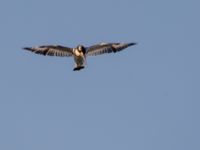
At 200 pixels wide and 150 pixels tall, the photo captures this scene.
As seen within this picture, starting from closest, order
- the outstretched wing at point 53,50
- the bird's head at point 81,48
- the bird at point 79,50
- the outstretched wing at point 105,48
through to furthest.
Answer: the bird at point 79,50 → the bird's head at point 81,48 → the outstretched wing at point 53,50 → the outstretched wing at point 105,48

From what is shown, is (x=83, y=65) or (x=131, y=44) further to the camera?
(x=131, y=44)

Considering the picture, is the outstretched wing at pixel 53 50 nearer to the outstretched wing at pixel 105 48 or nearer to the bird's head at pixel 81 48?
the bird's head at pixel 81 48

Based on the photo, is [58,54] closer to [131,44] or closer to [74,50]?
[74,50]

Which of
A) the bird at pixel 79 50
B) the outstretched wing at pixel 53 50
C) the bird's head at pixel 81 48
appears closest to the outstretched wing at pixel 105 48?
the bird at pixel 79 50

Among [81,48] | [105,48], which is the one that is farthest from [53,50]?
[105,48]

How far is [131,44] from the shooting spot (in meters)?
52.0

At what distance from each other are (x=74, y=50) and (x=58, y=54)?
2296 millimetres

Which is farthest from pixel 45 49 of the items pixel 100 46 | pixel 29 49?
pixel 100 46

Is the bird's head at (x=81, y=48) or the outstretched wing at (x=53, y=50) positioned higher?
the outstretched wing at (x=53, y=50)

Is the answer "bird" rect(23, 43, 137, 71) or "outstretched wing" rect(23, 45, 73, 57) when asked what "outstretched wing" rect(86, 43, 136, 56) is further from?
"outstretched wing" rect(23, 45, 73, 57)

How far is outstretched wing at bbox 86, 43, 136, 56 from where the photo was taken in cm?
5138

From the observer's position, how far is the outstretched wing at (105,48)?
51375mm

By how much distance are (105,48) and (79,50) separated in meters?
3.83

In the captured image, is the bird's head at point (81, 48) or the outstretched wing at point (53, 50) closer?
the bird's head at point (81, 48)
